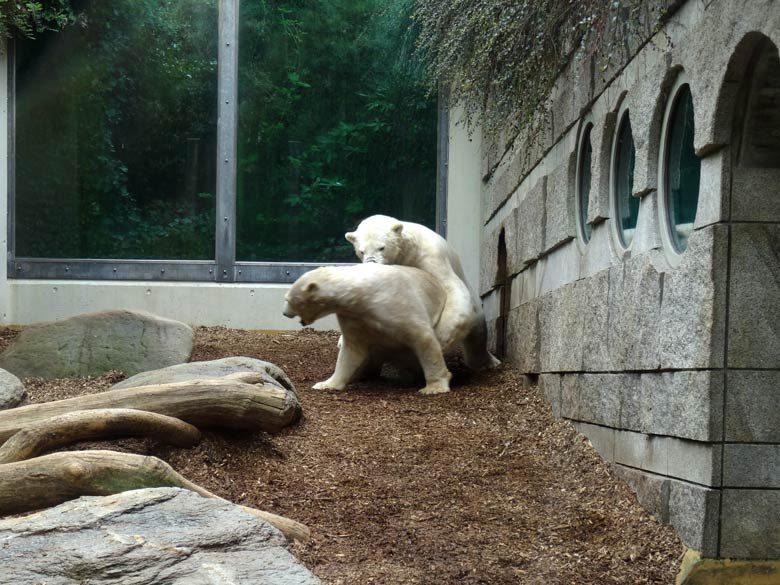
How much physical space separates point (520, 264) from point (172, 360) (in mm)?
2604

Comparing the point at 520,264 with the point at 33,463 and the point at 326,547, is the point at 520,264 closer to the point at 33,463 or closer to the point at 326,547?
the point at 326,547

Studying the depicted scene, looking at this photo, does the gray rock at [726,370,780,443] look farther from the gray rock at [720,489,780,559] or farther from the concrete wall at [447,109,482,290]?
the concrete wall at [447,109,482,290]

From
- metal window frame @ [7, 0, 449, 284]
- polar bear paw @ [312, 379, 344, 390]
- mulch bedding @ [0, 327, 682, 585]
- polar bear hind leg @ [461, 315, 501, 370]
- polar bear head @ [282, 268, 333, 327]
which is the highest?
metal window frame @ [7, 0, 449, 284]

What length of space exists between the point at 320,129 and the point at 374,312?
3.50 metres

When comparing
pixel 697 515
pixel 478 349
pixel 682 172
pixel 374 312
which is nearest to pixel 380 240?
pixel 374 312

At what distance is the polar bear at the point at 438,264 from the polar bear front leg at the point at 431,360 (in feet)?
0.85

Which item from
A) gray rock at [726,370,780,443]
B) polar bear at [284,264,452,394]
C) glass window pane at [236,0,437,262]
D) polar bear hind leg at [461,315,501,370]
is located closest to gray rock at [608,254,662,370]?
gray rock at [726,370,780,443]

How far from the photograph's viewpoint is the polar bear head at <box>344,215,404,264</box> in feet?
21.7

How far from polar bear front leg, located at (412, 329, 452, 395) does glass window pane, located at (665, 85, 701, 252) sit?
9.77 ft

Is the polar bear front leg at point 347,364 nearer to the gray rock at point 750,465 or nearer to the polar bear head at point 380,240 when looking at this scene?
the polar bear head at point 380,240

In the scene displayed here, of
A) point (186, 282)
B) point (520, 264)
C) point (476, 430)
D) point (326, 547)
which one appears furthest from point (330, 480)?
point (186, 282)

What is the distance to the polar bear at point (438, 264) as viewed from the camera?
6469 millimetres

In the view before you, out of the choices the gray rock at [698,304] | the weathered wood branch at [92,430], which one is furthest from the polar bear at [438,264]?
the gray rock at [698,304]

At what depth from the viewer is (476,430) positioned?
5.09 m
